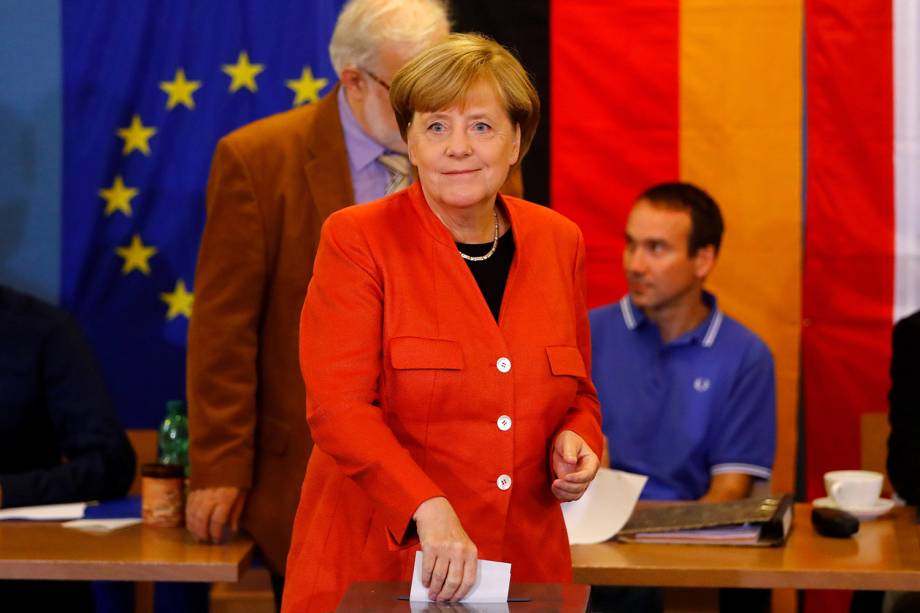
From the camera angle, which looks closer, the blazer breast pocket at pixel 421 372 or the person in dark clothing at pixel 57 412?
the blazer breast pocket at pixel 421 372

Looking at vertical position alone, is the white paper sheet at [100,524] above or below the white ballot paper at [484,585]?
below

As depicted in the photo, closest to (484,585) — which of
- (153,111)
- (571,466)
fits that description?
(571,466)

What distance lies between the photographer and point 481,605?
1735mm

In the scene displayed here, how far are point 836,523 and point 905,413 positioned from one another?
2.03 ft

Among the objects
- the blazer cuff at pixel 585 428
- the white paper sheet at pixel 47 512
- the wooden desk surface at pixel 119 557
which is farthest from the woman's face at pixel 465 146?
the white paper sheet at pixel 47 512

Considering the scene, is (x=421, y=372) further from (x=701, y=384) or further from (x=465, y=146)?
(x=701, y=384)

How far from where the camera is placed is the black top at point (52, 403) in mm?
3445

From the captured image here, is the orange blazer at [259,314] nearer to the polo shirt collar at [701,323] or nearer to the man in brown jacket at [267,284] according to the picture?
the man in brown jacket at [267,284]

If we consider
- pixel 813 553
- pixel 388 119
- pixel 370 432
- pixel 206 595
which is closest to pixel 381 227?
pixel 370 432

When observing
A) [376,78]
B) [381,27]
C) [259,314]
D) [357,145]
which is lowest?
[259,314]

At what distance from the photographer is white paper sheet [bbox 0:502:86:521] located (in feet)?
10.1

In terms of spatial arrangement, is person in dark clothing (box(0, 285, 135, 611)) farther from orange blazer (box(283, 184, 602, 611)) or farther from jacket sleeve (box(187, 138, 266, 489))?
orange blazer (box(283, 184, 602, 611))

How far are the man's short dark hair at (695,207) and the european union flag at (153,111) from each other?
43.0 inches

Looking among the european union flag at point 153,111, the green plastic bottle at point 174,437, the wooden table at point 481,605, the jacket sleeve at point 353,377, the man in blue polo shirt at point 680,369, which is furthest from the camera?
the european union flag at point 153,111
